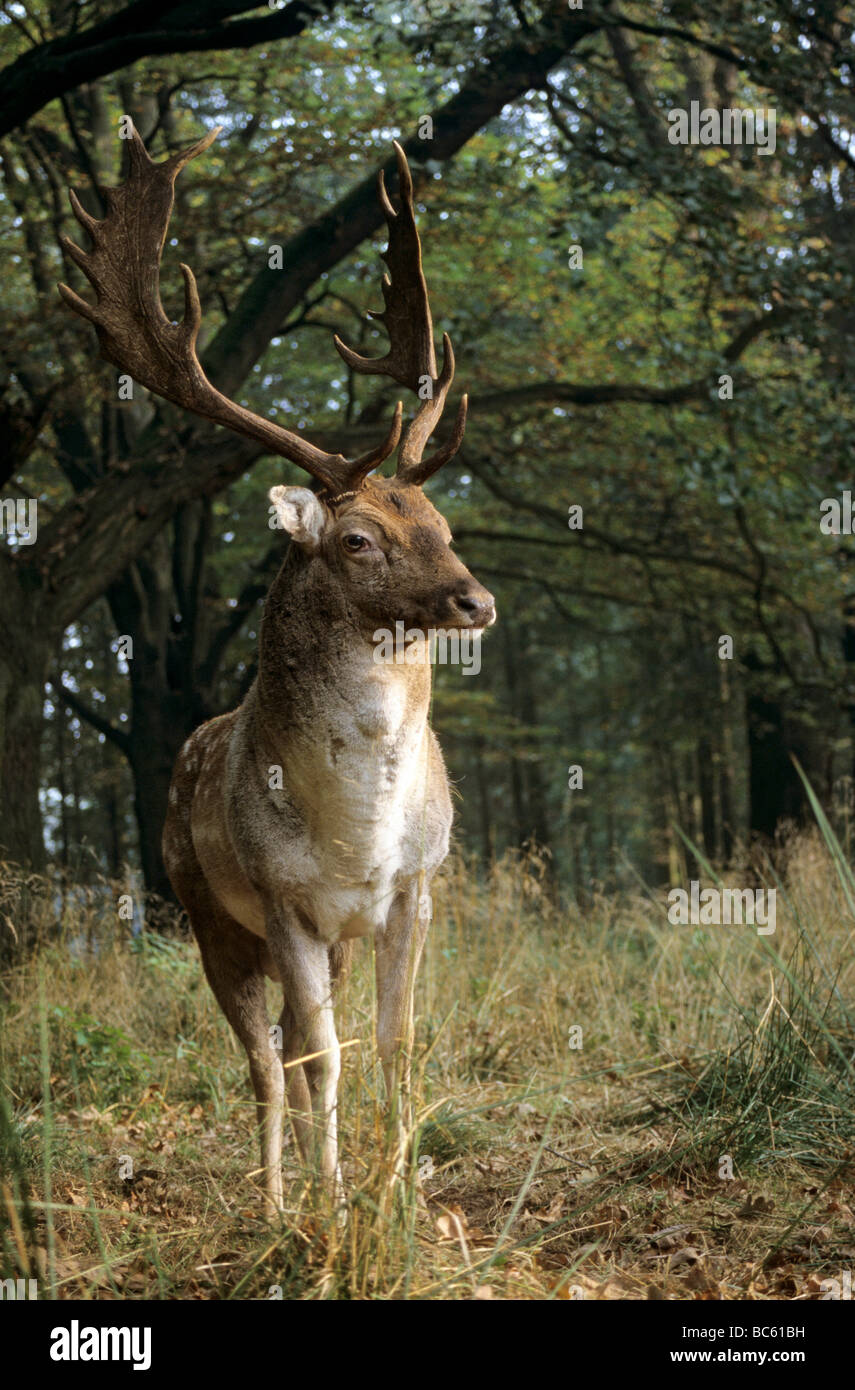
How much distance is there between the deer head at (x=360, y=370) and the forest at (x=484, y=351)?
43.9 inches

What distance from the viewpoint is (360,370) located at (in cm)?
484

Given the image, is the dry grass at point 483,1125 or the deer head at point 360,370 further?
the deer head at point 360,370

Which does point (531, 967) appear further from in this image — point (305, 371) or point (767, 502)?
point (305, 371)

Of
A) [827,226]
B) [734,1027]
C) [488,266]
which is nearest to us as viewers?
[734,1027]

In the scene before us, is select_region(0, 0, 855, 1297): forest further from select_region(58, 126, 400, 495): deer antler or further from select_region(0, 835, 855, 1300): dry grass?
select_region(58, 126, 400, 495): deer antler

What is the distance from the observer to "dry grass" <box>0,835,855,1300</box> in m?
3.17

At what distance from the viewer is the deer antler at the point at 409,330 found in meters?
4.49

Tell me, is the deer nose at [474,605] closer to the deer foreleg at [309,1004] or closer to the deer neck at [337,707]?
the deer neck at [337,707]

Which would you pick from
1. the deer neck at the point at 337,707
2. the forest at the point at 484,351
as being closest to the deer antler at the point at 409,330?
the deer neck at the point at 337,707

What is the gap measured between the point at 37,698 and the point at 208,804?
4581 millimetres

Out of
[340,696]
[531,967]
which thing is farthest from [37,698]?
[340,696]

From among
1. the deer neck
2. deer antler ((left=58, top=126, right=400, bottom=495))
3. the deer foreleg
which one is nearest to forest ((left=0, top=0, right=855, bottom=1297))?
deer antler ((left=58, top=126, right=400, bottom=495))

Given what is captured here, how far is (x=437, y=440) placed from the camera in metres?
11.1

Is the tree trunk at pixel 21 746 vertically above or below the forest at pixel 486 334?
below
